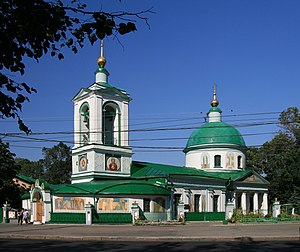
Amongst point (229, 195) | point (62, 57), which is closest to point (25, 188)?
point (229, 195)

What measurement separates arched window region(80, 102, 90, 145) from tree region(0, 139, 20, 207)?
11.6 metres

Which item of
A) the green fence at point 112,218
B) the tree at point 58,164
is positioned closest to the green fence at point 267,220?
the green fence at point 112,218

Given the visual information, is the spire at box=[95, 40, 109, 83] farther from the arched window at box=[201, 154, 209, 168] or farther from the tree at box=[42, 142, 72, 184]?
the tree at box=[42, 142, 72, 184]

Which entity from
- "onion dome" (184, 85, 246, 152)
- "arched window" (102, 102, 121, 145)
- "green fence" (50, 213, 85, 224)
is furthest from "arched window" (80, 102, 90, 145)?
"onion dome" (184, 85, 246, 152)

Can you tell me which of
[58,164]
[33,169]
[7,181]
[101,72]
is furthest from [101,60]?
[33,169]

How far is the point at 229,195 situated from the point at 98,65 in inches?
729

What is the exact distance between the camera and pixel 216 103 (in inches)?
2117

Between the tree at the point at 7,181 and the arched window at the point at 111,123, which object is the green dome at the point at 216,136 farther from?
the tree at the point at 7,181

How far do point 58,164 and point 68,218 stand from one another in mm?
46688

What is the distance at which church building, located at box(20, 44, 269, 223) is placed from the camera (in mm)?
34969

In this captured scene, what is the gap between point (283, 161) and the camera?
61.0 meters

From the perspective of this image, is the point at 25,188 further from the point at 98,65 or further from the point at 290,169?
the point at 290,169

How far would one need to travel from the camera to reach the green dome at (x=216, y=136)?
1961 inches

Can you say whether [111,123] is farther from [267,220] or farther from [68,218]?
[267,220]
